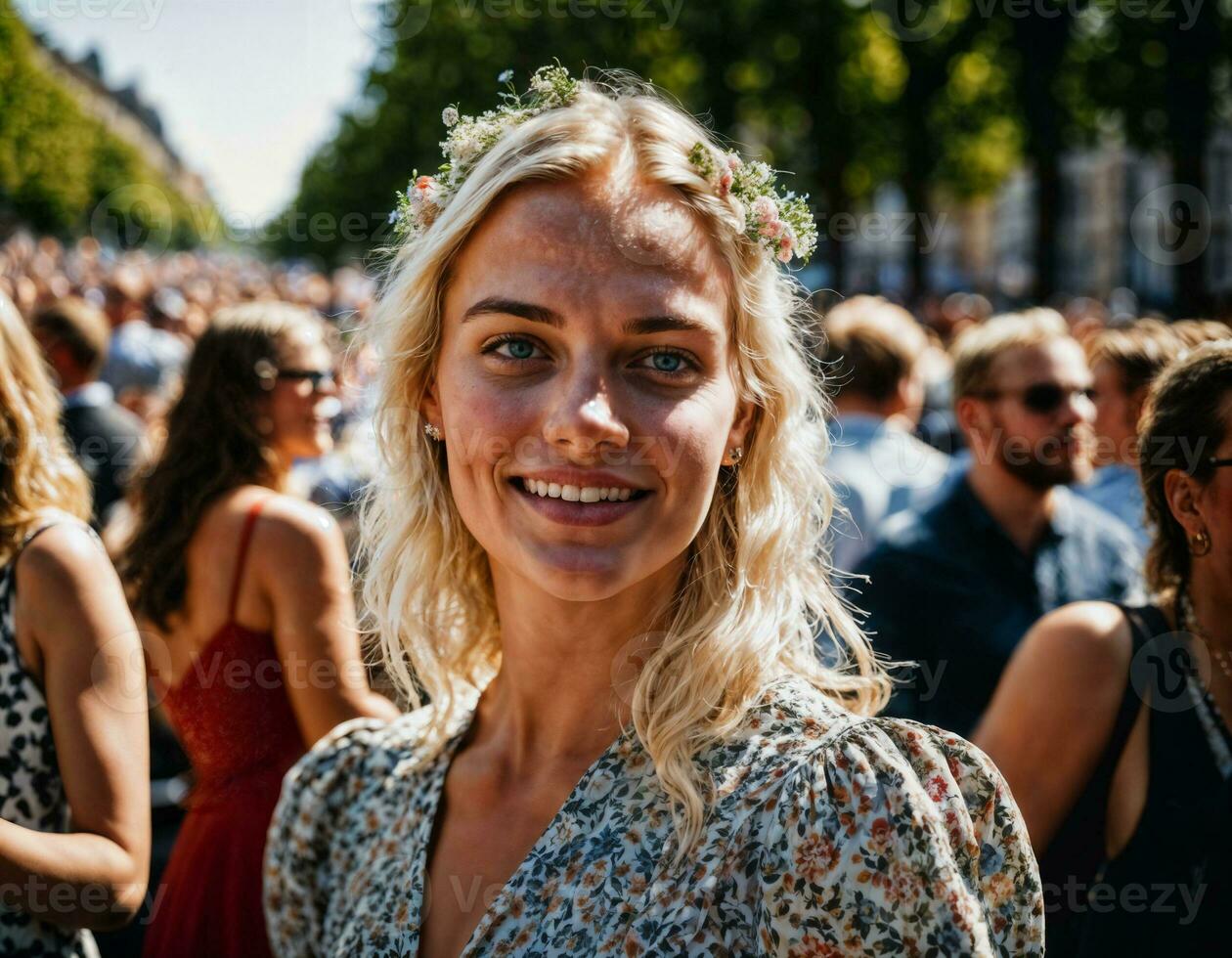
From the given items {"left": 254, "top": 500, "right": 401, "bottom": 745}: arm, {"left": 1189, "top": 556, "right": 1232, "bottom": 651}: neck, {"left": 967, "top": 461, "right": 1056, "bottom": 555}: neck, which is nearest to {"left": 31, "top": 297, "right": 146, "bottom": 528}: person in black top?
{"left": 254, "top": 500, "right": 401, "bottom": 745}: arm

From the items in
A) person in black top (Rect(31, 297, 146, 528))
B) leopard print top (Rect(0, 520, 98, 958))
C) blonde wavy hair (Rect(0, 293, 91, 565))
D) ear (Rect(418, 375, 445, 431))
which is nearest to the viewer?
ear (Rect(418, 375, 445, 431))

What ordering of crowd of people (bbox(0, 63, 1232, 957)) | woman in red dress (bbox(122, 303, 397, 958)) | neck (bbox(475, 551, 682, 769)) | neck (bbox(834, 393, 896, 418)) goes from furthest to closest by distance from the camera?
neck (bbox(834, 393, 896, 418)), woman in red dress (bbox(122, 303, 397, 958)), neck (bbox(475, 551, 682, 769)), crowd of people (bbox(0, 63, 1232, 957))

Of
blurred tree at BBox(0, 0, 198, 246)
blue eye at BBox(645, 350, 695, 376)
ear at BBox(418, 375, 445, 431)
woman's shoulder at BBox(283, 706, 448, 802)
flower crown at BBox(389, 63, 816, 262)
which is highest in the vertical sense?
blurred tree at BBox(0, 0, 198, 246)

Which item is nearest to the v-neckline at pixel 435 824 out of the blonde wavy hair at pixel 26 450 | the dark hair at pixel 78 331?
the blonde wavy hair at pixel 26 450

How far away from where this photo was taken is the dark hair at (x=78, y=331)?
20.9ft

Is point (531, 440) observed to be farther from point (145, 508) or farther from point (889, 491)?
point (889, 491)

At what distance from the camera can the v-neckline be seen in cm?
174

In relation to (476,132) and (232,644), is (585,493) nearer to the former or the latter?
(476,132)

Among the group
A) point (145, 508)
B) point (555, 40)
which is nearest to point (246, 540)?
point (145, 508)

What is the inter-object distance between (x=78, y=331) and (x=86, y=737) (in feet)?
15.3

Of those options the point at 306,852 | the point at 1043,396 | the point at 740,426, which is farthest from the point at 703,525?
the point at 1043,396

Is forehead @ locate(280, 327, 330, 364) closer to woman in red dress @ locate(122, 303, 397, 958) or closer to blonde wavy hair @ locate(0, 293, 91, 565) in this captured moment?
woman in red dress @ locate(122, 303, 397, 958)

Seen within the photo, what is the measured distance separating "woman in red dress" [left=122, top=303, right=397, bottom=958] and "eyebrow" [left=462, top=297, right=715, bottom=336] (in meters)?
1.86

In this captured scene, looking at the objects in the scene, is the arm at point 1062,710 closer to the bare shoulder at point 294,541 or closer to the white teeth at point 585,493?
the white teeth at point 585,493
